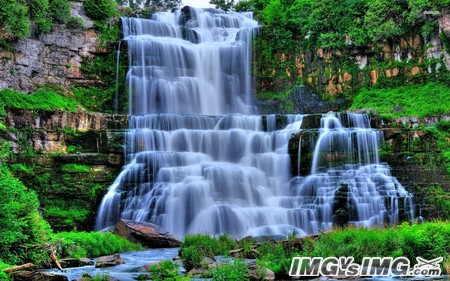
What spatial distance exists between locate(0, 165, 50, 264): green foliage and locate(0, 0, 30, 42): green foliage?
72.5ft

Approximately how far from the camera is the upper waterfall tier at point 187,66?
3944cm

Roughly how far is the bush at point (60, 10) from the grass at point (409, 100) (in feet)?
82.1

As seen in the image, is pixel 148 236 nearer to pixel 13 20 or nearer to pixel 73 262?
pixel 73 262

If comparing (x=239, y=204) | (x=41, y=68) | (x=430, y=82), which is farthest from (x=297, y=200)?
(x=41, y=68)

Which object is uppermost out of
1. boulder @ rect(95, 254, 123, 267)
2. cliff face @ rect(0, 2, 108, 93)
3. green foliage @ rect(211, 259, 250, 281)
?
cliff face @ rect(0, 2, 108, 93)

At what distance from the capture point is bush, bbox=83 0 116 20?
43312 millimetres

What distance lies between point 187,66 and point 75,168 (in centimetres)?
1603

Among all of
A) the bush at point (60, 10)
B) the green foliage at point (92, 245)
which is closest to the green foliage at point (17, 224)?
the green foliage at point (92, 245)

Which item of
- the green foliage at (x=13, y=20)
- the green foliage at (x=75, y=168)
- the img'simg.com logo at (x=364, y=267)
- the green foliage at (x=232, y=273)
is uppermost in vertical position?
the green foliage at (x=13, y=20)

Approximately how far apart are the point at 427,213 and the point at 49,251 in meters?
20.7

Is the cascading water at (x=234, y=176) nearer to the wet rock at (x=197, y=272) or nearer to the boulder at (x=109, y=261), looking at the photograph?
the boulder at (x=109, y=261)

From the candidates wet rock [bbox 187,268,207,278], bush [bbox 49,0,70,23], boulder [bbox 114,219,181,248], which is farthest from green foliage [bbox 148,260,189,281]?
bush [bbox 49,0,70,23]

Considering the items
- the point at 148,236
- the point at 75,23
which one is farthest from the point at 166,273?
the point at 75,23

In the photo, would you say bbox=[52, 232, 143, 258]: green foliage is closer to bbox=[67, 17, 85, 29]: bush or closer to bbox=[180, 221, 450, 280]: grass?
bbox=[180, 221, 450, 280]: grass
